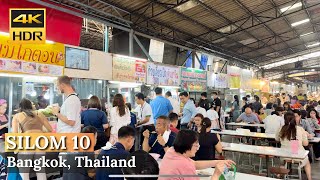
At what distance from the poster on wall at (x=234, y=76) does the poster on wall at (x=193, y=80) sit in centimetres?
284

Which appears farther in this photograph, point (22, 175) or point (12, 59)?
point (12, 59)

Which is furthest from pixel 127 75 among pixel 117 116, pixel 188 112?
pixel 117 116

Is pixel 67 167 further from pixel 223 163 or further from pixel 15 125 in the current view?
pixel 223 163

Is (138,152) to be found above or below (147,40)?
below

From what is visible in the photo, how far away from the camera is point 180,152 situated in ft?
7.23

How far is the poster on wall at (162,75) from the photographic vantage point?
341 inches

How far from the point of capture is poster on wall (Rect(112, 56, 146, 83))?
7.41 m

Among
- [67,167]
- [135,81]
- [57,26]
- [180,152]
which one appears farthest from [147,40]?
[180,152]

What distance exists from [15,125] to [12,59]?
6.17 ft

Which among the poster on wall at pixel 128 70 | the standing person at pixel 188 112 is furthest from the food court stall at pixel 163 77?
the standing person at pixel 188 112

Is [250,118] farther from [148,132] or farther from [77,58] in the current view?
[148,132]

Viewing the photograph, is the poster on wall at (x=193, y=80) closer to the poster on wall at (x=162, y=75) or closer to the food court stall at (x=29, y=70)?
the poster on wall at (x=162, y=75)

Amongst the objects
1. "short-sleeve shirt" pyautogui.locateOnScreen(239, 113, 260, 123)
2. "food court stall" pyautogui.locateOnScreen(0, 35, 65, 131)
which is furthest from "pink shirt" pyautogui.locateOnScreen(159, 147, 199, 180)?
"short-sleeve shirt" pyautogui.locateOnScreen(239, 113, 260, 123)

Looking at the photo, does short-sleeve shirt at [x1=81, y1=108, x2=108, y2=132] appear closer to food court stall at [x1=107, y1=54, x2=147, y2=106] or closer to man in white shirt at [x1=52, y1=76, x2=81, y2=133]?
man in white shirt at [x1=52, y1=76, x2=81, y2=133]
